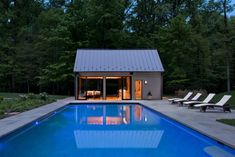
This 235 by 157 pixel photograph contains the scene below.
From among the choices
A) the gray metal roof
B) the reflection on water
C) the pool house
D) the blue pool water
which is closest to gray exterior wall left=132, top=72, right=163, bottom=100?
the pool house

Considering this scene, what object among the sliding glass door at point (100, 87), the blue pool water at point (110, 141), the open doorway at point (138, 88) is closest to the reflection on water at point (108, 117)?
the blue pool water at point (110, 141)

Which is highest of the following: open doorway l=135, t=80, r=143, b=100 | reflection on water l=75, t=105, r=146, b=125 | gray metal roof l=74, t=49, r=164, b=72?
gray metal roof l=74, t=49, r=164, b=72

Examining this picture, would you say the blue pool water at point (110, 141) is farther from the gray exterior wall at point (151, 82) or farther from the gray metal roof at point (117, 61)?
the gray exterior wall at point (151, 82)

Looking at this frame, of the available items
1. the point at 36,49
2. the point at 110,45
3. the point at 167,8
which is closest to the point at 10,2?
the point at 36,49

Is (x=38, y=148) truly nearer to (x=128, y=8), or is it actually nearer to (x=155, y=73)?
(x=155, y=73)

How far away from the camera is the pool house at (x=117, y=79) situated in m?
26.5

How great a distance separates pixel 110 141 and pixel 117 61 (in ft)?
60.8

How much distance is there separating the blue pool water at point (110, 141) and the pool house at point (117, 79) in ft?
43.8

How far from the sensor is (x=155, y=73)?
27016 millimetres

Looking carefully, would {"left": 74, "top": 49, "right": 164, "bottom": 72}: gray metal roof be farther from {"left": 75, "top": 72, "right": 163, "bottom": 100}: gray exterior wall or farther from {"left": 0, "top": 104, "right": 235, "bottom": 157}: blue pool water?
{"left": 0, "top": 104, "right": 235, "bottom": 157}: blue pool water

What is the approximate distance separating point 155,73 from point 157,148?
18.7 metres

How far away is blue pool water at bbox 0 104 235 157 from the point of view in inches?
309

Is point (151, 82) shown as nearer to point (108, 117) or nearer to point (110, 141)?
point (108, 117)

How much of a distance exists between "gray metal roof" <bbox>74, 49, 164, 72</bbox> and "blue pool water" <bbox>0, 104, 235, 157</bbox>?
13.5m
